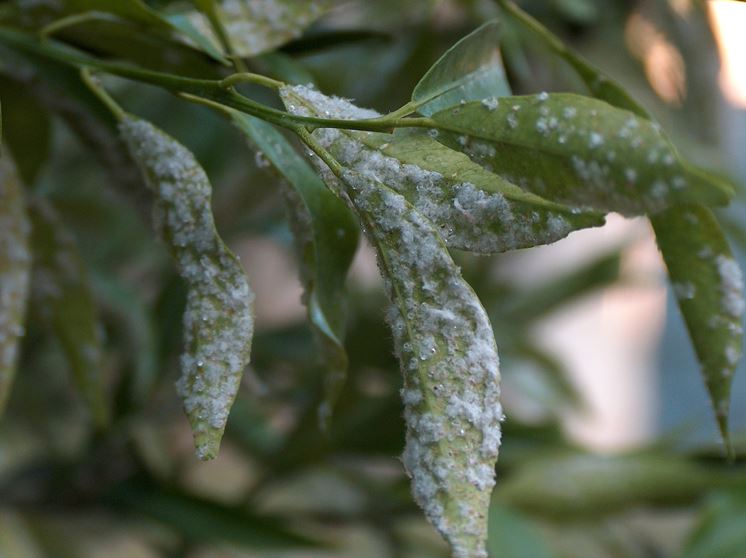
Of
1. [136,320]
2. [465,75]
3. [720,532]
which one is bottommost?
[720,532]

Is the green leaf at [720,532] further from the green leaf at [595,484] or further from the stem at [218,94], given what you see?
the stem at [218,94]

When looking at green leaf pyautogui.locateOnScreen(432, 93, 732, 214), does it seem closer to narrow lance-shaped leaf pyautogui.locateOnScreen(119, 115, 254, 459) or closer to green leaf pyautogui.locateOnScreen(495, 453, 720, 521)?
narrow lance-shaped leaf pyautogui.locateOnScreen(119, 115, 254, 459)

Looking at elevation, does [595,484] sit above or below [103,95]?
below

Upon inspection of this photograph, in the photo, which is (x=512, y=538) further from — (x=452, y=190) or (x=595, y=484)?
(x=452, y=190)

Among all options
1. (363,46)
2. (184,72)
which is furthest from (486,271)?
(184,72)

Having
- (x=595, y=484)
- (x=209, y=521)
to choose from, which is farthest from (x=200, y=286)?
(x=595, y=484)

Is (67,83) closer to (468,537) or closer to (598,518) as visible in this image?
(468,537)
